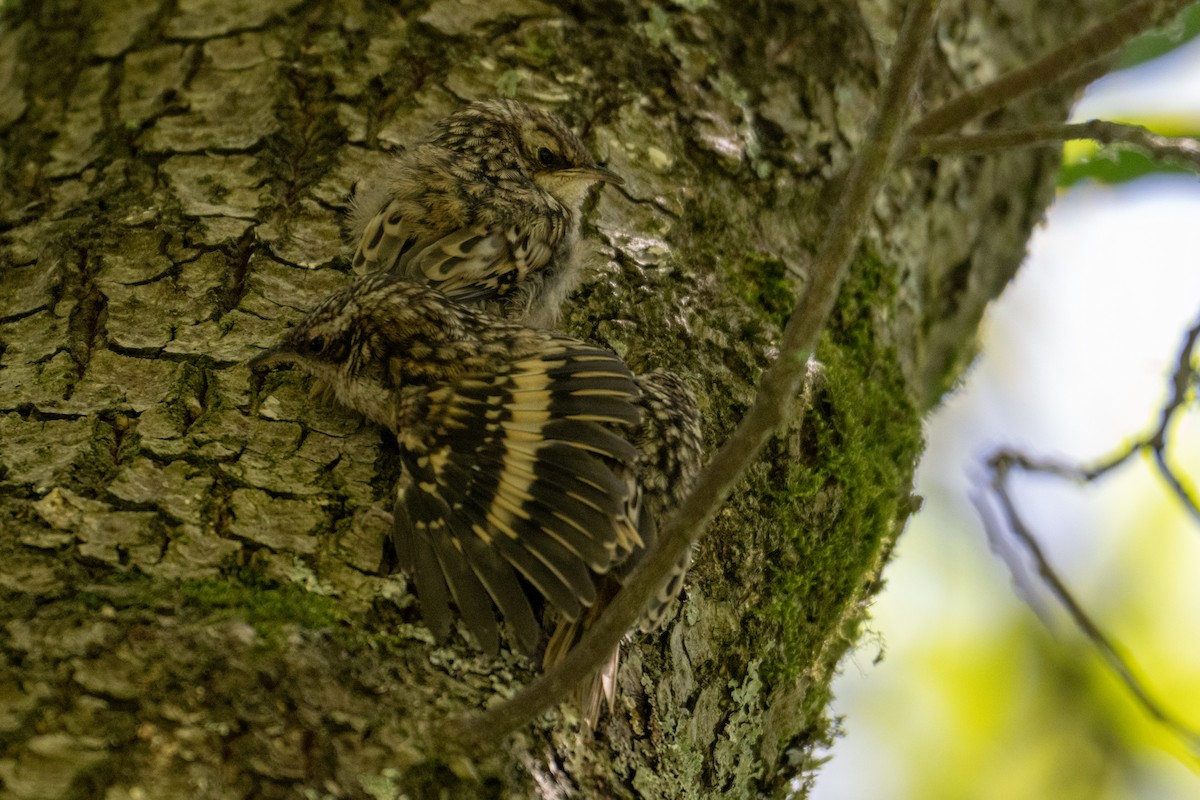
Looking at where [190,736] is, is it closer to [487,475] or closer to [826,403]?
[487,475]

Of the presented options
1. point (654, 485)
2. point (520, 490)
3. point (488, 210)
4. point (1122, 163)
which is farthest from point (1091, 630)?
point (1122, 163)

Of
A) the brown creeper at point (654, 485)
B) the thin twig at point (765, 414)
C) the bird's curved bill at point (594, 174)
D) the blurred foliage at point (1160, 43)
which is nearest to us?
the thin twig at point (765, 414)

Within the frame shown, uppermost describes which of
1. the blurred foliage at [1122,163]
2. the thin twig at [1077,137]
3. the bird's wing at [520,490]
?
the blurred foliage at [1122,163]

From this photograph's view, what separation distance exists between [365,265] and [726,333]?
932 mm

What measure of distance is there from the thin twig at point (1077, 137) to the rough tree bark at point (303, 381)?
84 cm

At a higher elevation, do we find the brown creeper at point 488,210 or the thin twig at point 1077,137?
the thin twig at point 1077,137

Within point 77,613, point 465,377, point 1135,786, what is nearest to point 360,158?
point 465,377

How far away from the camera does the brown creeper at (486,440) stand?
2.29 metres

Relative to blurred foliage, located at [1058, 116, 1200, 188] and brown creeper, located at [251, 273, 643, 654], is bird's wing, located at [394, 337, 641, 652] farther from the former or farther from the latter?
blurred foliage, located at [1058, 116, 1200, 188]

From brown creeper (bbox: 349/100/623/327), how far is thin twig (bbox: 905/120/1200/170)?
1066mm

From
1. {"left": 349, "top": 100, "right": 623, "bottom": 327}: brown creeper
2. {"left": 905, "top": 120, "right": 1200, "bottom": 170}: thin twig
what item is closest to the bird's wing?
{"left": 349, "top": 100, "right": 623, "bottom": 327}: brown creeper

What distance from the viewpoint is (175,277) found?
3.05 metres

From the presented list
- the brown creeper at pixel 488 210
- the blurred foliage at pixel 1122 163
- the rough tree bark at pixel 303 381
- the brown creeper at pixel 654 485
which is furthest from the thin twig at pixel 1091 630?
the blurred foliage at pixel 1122 163

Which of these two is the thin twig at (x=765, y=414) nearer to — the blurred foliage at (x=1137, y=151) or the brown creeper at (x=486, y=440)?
the brown creeper at (x=486, y=440)
